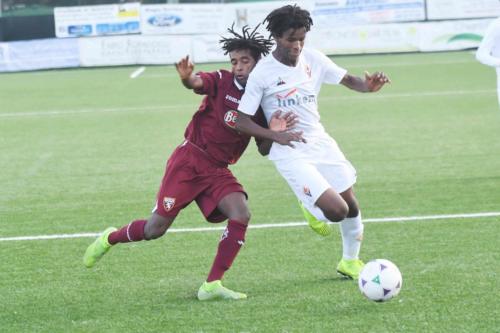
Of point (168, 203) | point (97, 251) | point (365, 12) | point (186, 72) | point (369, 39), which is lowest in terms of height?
point (369, 39)

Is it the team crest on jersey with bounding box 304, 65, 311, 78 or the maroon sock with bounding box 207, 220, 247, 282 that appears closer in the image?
the maroon sock with bounding box 207, 220, 247, 282

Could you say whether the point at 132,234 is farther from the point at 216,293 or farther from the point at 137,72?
the point at 137,72

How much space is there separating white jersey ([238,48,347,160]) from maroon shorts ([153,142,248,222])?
17.0 inches

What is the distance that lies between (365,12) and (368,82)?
79.7 ft

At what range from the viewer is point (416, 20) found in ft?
101

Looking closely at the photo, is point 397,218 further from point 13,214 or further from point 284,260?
point 13,214

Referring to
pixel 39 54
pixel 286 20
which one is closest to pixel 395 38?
pixel 39 54

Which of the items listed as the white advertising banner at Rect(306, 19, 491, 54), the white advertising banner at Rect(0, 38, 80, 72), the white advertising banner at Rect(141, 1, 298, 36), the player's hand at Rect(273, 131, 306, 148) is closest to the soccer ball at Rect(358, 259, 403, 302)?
the player's hand at Rect(273, 131, 306, 148)

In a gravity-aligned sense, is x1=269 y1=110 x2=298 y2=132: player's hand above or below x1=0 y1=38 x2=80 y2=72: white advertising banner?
above

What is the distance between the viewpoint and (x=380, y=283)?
6051 millimetres

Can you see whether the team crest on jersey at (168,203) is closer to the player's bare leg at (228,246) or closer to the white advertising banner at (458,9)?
the player's bare leg at (228,246)

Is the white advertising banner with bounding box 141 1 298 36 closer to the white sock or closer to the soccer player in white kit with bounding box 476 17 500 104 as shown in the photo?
the soccer player in white kit with bounding box 476 17 500 104

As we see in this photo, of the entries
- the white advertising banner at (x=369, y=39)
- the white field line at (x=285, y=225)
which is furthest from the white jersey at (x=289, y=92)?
the white advertising banner at (x=369, y=39)

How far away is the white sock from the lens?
697 centimetres
